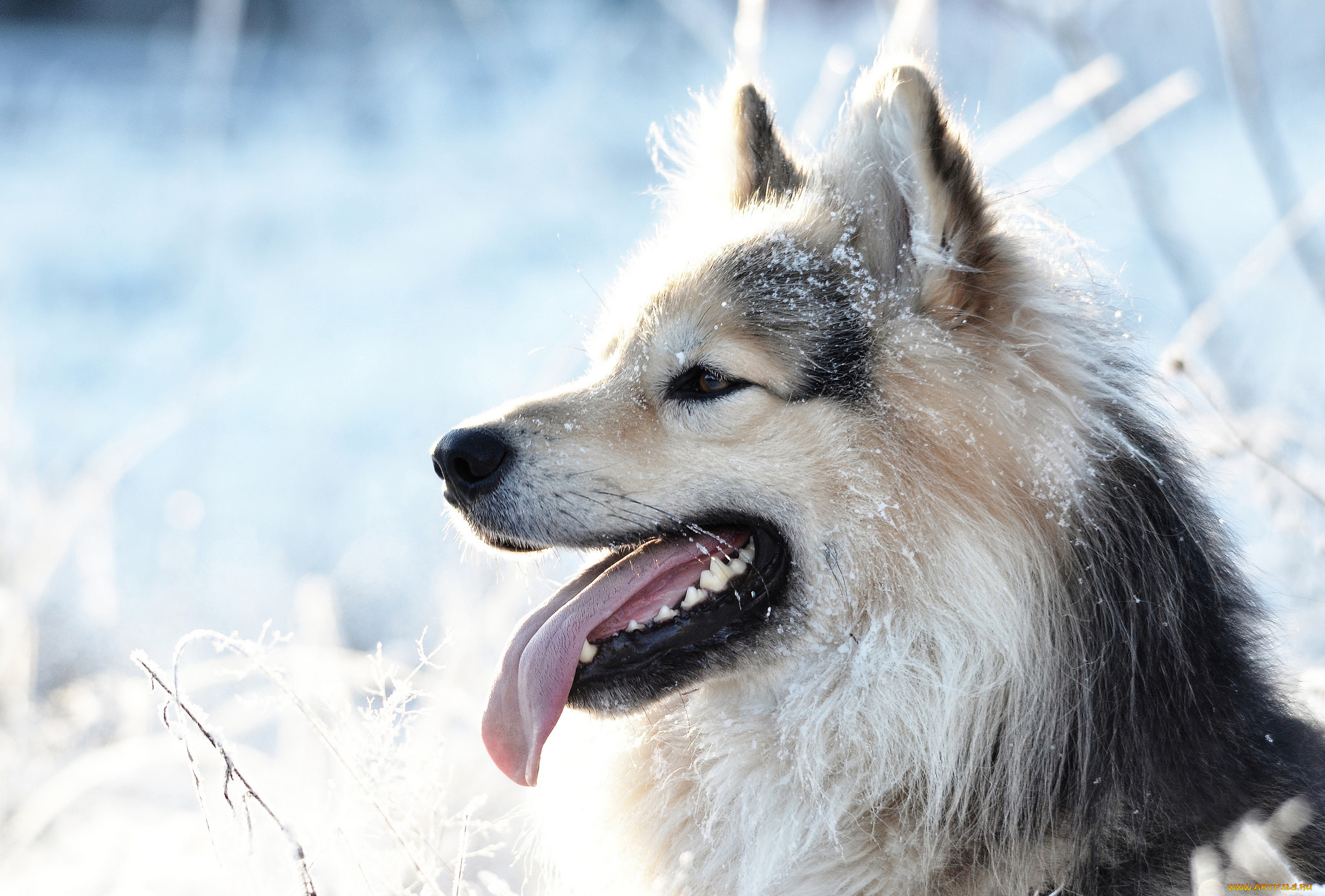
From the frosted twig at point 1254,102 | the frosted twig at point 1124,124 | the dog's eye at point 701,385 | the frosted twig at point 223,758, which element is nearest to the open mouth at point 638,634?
the dog's eye at point 701,385

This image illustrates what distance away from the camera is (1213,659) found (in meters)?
1.84

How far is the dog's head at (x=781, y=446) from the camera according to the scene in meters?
1.92

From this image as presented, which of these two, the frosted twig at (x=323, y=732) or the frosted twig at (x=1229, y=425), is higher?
the frosted twig at (x=323, y=732)

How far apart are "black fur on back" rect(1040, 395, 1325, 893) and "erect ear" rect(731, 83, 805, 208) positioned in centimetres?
123

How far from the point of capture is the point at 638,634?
203cm

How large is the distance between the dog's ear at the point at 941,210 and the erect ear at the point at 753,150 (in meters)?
0.71

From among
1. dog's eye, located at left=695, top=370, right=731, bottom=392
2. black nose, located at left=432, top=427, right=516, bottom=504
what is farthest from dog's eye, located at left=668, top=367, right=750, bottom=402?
black nose, located at left=432, top=427, right=516, bottom=504

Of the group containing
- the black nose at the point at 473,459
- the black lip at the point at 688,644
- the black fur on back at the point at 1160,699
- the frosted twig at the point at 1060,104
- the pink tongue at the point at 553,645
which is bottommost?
the black fur on back at the point at 1160,699

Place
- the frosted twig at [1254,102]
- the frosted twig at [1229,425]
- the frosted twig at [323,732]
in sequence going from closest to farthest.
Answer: the frosted twig at [323,732] → the frosted twig at [1229,425] → the frosted twig at [1254,102]

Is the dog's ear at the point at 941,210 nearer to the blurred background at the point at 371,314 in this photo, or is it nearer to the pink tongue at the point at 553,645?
the blurred background at the point at 371,314

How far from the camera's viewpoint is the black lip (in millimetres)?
1986

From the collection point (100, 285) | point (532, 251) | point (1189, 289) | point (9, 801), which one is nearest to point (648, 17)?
point (532, 251)

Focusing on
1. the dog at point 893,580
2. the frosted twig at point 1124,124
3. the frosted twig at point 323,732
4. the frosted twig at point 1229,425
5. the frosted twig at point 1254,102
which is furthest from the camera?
the frosted twig at point 1254,102

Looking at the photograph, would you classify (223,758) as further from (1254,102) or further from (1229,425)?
(1254,102)
